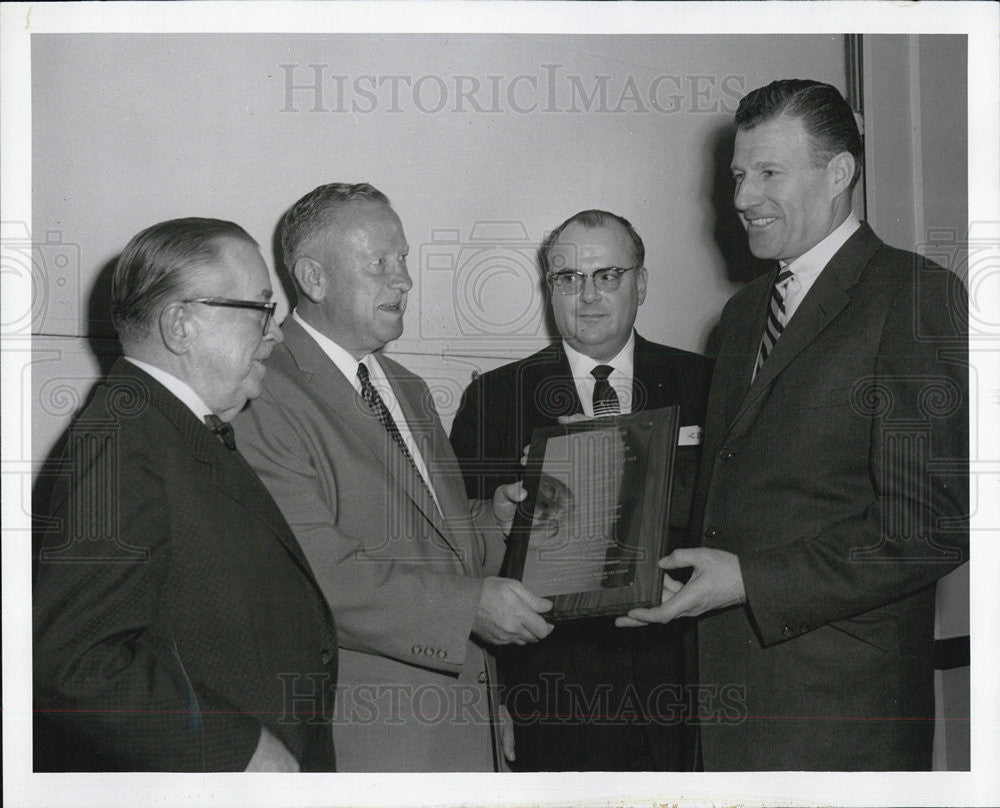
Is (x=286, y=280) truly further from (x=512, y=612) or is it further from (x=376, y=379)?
(x=512, y=612)

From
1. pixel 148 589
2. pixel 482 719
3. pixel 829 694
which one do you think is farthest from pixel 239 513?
pixel 829 694

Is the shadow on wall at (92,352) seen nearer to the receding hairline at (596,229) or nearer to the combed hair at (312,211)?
the combed hair at (312,211)

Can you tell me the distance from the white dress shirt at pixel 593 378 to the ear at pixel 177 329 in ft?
3.06

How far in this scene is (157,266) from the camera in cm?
276

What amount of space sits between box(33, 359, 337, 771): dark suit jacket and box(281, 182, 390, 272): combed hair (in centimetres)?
50

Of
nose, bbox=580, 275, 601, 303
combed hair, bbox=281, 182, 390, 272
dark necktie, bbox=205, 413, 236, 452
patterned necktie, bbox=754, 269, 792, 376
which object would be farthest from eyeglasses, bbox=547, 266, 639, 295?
dark necktie, bbox=205, 413, 236, 452

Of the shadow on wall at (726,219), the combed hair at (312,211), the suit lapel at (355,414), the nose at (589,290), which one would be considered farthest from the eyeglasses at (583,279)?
the suit lapel at (355,414)

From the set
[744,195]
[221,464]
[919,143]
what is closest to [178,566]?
[221,464]

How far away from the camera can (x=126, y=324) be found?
2.76 metres

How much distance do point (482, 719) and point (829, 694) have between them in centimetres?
84

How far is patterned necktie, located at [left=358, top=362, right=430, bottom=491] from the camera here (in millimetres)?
2873

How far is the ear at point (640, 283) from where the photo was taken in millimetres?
3016

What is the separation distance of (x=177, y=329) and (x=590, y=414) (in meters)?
1.02

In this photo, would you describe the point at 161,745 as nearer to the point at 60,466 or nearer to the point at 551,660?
the point at 60,466
